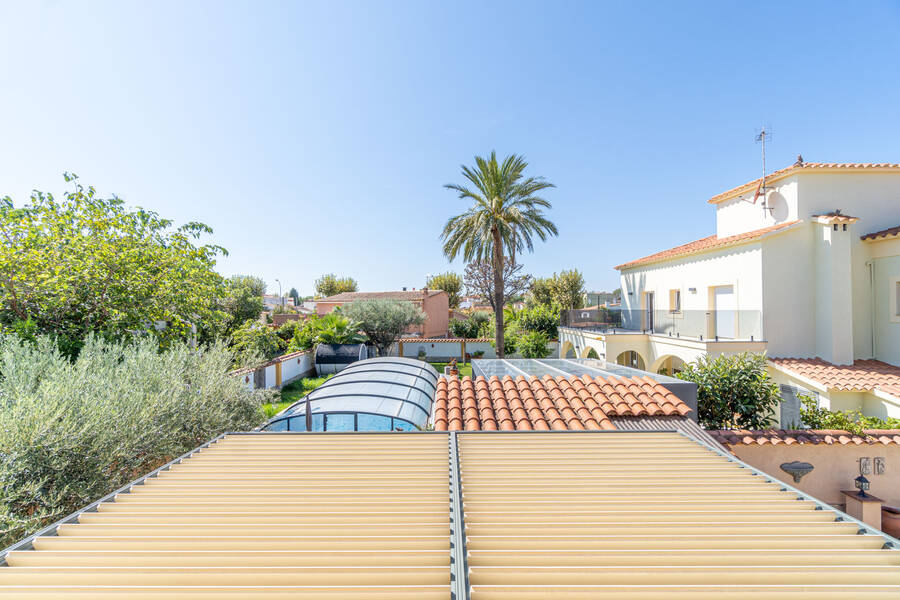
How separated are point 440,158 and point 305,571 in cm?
2470

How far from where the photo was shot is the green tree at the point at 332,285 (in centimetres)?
6175

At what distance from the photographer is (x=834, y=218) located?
13281 millimetres

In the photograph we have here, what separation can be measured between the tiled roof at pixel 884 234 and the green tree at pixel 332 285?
58.0 metres

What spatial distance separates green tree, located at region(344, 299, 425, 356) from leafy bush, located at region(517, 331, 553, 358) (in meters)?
9.18

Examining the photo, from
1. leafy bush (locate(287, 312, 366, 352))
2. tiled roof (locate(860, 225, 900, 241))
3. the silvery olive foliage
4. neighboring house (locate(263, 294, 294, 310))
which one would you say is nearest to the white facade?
tiled roof (locate(860, 225, 900, 241))

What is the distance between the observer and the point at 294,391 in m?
19.5

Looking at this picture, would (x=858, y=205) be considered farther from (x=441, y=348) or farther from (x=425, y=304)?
(x=425, y=304)

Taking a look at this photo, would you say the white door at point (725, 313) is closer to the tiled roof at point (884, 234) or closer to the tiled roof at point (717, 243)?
the tiled roof at point (717, 243)

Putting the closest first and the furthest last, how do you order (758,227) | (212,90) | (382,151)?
(212,90), (758,227), (382,151)

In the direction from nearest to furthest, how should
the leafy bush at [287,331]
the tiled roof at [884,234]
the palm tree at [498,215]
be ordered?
the tiled roof at [884,234]
the palm tree at [498,215]
the leafy bush at [287,331]

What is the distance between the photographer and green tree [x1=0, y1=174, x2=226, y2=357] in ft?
27.0

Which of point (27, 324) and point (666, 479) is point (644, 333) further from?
point (27, 324)

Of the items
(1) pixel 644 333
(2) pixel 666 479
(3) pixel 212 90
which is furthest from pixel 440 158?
(2) pixel 666 479

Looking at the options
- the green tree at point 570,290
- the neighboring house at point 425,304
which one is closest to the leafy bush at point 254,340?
the neighboring house at point 425,304
